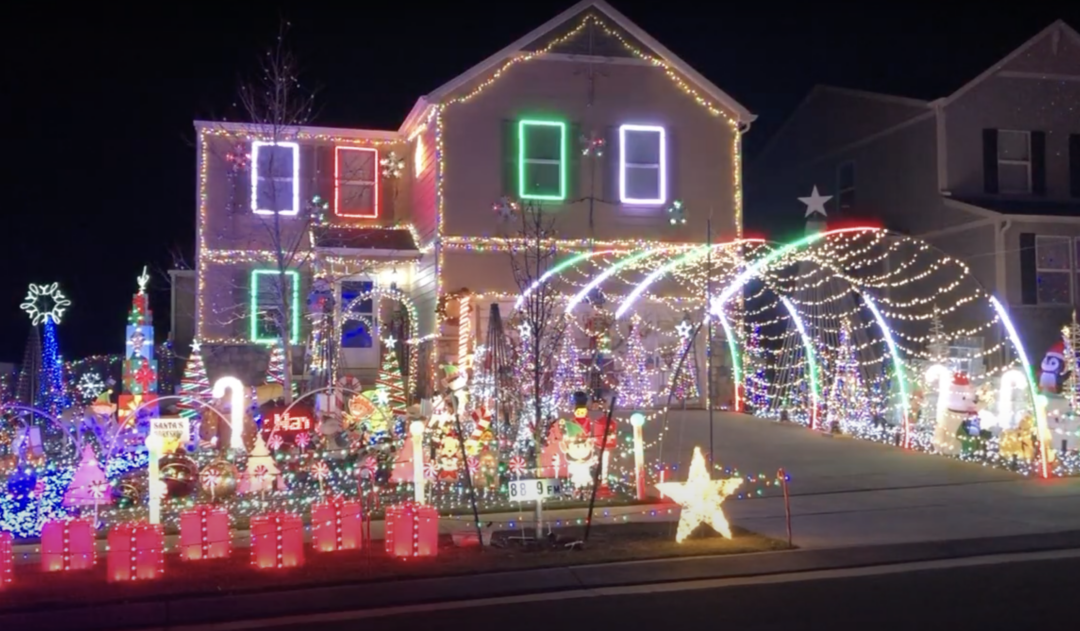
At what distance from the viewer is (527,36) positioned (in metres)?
22.6

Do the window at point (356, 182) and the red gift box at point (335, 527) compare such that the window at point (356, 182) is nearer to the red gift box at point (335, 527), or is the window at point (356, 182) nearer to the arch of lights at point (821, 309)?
the arch of lights at point (821, 309)

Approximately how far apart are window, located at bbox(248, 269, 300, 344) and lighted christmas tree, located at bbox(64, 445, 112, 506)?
31.0 feet

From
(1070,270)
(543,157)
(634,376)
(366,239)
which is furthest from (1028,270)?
(366,239)

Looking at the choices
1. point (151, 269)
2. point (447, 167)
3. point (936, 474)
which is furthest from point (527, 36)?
point (151, 269)

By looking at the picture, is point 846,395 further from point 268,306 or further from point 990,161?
point 268,306

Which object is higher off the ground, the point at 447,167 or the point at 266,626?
the point at 447,167

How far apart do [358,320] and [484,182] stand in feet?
13.3

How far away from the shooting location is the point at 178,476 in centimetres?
1406

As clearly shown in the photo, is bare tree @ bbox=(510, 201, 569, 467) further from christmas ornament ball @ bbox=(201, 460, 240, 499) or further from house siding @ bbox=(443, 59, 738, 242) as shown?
house siding @ bbox=(443, 59, 738, 242)

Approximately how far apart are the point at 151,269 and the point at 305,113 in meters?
12.2

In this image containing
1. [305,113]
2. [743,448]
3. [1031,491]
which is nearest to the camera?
[1031,491]

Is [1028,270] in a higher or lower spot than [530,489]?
higher

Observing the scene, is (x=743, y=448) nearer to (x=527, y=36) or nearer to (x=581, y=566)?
(x=581, y=566)

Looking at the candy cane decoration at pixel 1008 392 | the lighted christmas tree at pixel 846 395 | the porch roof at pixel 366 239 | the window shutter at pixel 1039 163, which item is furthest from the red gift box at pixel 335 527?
the window shutter at pixel 1039 163
